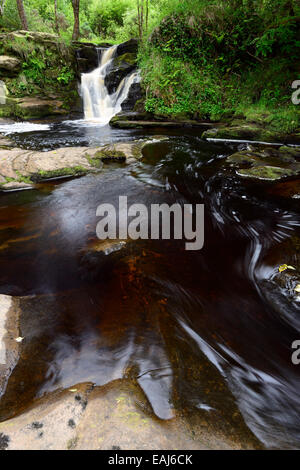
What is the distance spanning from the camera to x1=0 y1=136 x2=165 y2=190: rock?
4973 mm

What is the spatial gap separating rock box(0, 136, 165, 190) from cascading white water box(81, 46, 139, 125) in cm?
704

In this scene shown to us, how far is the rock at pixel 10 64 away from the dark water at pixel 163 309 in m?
12.7

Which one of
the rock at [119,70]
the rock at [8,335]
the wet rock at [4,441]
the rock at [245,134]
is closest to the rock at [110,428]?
the wet rock at [4,441]

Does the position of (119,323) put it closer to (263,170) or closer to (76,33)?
(263,170)

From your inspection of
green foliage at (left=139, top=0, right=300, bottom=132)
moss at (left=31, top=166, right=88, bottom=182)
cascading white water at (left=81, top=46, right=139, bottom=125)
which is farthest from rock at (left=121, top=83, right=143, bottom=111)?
moss at (left=31, top=166, right=88, bottom=182)

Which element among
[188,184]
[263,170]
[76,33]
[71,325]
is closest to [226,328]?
[71,325]

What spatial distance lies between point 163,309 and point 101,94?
14965 millimetres

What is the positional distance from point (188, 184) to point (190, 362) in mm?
4399

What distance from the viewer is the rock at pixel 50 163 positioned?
196 inches

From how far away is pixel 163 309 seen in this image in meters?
2.15

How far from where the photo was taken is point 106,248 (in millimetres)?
3020

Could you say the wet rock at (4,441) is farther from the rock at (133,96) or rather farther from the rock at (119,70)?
the rock at (119,70)

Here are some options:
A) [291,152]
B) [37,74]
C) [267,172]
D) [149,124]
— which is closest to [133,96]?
[149,124]

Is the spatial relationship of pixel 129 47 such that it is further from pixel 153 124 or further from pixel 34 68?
pixel 153 124
